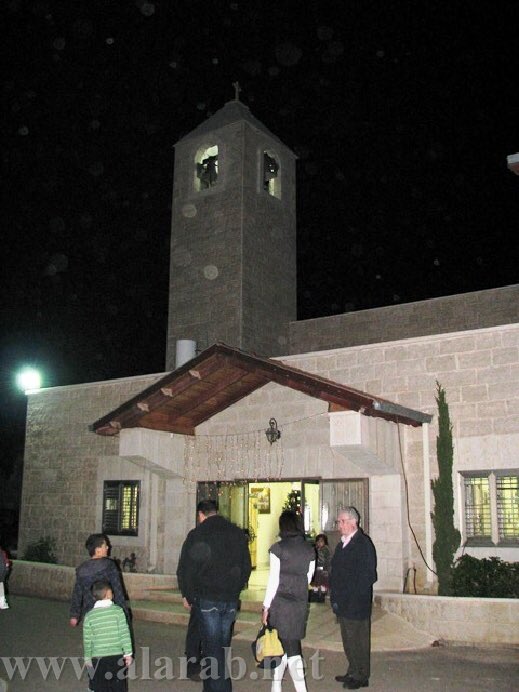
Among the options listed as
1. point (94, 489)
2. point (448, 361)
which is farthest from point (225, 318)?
point (448, 361)

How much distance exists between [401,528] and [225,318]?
400 inches

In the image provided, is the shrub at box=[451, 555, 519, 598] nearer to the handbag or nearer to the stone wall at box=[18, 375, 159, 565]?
the handbag

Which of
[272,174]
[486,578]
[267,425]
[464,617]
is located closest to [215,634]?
[464,617]

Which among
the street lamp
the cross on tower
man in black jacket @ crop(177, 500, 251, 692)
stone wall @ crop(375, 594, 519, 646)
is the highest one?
the cross on tower

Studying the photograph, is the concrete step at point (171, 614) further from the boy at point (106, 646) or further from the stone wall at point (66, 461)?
the boy at point (106, 646)

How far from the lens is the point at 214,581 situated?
20.3 ft

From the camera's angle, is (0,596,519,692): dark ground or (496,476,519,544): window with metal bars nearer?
→ (0,596,519,692): dark ground

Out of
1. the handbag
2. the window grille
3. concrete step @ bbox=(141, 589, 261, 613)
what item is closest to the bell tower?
concrete step @ bbox=(141, 589, 261, 613)

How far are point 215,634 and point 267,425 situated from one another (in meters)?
7.14

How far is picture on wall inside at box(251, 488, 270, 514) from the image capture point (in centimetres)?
1773

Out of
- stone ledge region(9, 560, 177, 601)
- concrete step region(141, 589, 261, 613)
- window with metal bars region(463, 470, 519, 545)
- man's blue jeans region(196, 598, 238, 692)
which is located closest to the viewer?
man's blue jeans region(196, 598, 238, 692)

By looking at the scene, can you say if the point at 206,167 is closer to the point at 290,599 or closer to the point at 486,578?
the point at 486,578

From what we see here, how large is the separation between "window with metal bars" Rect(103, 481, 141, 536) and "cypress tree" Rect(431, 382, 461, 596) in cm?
653

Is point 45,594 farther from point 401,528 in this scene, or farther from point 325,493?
point 401,528
